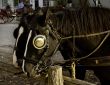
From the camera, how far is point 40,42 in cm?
416

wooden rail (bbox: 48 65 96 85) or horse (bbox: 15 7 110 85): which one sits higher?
horse (bbox: 15 7 110 85)

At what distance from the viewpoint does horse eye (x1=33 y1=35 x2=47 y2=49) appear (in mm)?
4164

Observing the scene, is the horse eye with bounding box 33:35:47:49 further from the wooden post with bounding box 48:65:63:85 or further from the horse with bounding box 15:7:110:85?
the wooden post with bounding box 48:65:63:85

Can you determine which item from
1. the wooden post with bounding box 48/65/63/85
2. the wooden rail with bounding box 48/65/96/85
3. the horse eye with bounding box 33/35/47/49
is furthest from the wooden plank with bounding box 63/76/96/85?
the horse eye with bounding box 33/35/47/49

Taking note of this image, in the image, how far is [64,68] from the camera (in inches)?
183

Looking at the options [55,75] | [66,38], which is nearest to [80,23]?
[66,38]

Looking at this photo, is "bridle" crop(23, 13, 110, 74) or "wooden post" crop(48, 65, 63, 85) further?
"bridle" crop(23, 13, 110, 74)

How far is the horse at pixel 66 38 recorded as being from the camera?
13.9 feet

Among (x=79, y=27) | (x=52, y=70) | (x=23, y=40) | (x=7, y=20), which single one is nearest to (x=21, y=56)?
(x=23, y=40)

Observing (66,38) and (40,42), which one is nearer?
(40,42)

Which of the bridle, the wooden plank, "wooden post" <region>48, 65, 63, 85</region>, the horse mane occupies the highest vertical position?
the horse mane

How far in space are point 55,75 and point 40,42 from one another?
1.41 ft

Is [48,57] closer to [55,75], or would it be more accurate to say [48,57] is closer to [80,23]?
[55,75]

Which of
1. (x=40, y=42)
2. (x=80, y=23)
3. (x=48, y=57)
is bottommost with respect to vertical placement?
(x=48, y=57)
